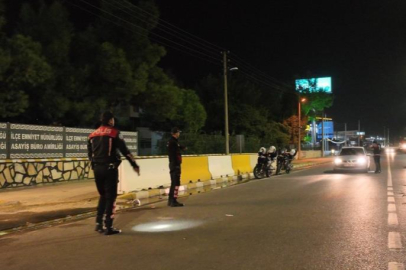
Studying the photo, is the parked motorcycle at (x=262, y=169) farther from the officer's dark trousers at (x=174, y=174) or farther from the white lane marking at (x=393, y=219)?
the white lane marking at (x=393, y=219)

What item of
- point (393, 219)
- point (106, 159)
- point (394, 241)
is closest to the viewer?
point (394, 241)

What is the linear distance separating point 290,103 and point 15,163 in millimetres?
44872

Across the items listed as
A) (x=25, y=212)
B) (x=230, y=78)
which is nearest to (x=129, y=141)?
(x=25, y=212)

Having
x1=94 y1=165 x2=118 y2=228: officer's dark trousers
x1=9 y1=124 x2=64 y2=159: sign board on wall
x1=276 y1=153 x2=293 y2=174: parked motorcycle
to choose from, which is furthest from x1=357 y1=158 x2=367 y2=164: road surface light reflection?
x1=94 y1=165 x2=118 y2=228: officer's dark trousers

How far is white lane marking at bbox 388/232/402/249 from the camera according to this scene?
6.23m

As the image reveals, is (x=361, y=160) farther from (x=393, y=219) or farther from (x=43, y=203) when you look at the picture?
(x=43, y=203)

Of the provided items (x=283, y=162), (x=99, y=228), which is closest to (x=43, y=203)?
(x=99, y=228)

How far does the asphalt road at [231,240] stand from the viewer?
5.59 m

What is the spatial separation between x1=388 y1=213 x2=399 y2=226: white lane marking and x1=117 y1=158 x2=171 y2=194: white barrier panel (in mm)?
7442

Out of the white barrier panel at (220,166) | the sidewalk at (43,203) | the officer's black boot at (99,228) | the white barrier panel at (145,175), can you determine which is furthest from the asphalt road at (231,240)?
the white barrier panel at (220,166)

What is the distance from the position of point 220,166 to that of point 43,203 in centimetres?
929

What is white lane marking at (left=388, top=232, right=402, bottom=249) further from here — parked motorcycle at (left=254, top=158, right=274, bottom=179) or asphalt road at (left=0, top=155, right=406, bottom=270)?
parked motorcycle at (left=254, top=158, right=274, bottom=179)

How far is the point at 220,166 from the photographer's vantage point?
19125 mm

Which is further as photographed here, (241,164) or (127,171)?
(241,164)
